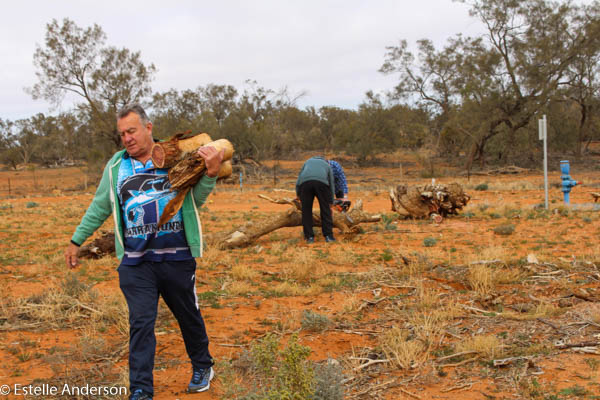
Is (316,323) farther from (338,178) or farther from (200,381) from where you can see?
(338,178)

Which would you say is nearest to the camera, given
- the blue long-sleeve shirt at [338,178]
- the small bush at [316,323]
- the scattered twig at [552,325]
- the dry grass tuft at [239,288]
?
the scattered twig at [552,325]

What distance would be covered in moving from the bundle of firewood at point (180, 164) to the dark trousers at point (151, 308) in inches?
13.4

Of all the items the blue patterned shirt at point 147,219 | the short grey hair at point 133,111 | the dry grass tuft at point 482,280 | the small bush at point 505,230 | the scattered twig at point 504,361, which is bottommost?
the small bush at point 505,230

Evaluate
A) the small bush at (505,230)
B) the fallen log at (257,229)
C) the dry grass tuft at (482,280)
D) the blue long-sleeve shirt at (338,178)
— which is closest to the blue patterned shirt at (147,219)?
the dry grass tuft at (482,280)

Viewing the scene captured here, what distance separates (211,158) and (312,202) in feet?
21.1

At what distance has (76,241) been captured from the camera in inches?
139

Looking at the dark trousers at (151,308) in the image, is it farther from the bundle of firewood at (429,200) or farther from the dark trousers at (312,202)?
the bundle of firewood at (429,200)

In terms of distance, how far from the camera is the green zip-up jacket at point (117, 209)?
3396 mm

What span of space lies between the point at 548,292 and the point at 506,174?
1105 inches

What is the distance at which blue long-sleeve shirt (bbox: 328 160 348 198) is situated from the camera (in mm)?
10062

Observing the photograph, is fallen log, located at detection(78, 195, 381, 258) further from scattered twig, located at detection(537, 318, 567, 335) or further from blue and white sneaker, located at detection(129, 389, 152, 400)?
blue and white sneaker, located at detection(129, 389, 152, 400)

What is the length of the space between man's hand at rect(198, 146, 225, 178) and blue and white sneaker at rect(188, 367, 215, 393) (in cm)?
139

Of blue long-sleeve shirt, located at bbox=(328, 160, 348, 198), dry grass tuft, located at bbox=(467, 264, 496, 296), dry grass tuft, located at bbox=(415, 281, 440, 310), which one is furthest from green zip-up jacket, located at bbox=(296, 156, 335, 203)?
dry grass tuft, located at bbox=(415, 281, 440, 310)

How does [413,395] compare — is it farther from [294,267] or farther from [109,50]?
[109,50]
